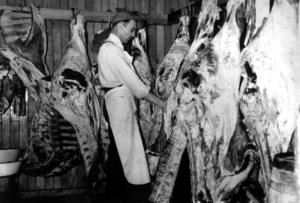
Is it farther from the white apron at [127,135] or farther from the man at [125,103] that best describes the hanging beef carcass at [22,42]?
the white apron at [127,135]

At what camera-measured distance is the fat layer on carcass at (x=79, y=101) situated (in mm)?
4203

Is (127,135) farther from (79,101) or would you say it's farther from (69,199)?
(69,199)

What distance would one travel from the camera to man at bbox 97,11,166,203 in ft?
11.5

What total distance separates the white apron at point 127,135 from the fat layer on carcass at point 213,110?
51cm

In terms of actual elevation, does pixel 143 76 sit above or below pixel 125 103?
above

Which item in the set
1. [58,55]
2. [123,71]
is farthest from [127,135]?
[58,55]

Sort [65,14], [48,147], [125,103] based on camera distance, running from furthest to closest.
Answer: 1. [65,14]
2. [48,147]
3. [125,103]

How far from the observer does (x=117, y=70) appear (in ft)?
11.6

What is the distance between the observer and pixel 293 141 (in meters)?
2.29

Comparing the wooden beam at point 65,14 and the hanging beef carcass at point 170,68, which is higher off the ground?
the wooden beam at point 65,14

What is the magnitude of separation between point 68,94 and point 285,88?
243cm

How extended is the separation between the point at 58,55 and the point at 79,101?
0.74m

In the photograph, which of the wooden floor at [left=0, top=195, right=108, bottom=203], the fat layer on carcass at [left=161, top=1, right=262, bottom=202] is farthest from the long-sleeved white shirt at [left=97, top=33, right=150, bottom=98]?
the wooden floor at [left=0, top=195, right=108, bottom=203]

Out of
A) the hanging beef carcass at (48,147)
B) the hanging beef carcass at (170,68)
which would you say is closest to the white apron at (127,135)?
the hanging beef carcass at (170,68)
